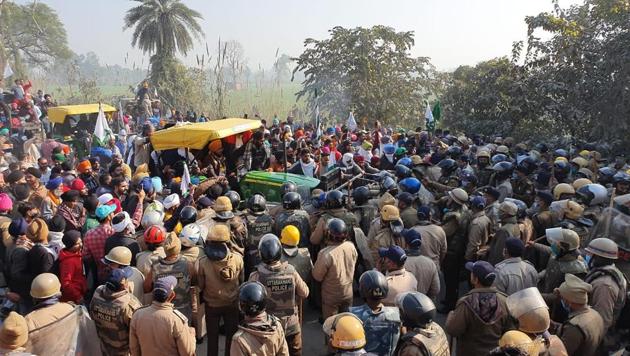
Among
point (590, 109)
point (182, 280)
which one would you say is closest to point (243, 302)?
point (182, 280)

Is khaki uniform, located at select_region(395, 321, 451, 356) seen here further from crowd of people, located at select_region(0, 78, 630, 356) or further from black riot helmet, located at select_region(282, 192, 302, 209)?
black riot helmet, located at select_region(282, 192, 302, 209)

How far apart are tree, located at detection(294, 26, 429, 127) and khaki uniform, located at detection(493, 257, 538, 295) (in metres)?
17.3

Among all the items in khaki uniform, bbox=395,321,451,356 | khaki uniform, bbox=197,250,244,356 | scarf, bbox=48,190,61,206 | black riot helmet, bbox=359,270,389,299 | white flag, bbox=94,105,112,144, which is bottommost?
khaki uniform, bbox=197,250,244,356

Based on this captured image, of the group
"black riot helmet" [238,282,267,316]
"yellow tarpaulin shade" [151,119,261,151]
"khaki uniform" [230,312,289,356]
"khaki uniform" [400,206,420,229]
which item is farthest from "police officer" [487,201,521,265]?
"yellow tarpaulin shade" [151,119,261,151]

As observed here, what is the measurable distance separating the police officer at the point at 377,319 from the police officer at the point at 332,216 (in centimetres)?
269

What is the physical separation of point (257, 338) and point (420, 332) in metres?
1.34

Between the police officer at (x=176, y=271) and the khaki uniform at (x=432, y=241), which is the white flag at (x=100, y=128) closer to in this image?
the police officer at (x=176, y=271)

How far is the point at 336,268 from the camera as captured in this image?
590 centimetres

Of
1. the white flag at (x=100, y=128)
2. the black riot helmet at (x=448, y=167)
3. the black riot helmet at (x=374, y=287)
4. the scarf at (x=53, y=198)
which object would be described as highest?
the white flag at (x=100, y=128)

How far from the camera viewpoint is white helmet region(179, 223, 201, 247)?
5.94 meters

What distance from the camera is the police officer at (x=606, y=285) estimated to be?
16.4ft

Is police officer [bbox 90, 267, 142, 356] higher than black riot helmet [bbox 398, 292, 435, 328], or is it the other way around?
black riot helmet [bbox 398, 292, 435, 328]

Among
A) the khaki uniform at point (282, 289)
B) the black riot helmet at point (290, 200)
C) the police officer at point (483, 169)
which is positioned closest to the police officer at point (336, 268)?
the khaki uniform at point (282, 289)

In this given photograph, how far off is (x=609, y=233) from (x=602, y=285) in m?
2.12
